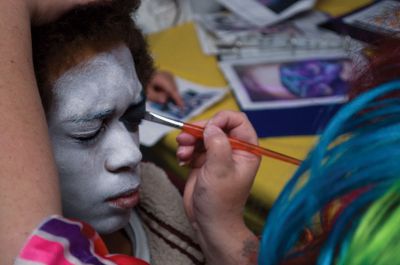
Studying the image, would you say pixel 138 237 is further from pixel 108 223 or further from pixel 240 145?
pixel 240 145

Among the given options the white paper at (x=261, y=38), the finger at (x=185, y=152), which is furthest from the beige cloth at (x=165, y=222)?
the white paper at (x=261, y=38)

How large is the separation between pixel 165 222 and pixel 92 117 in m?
0.26

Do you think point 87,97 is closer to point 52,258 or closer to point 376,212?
point 52,258

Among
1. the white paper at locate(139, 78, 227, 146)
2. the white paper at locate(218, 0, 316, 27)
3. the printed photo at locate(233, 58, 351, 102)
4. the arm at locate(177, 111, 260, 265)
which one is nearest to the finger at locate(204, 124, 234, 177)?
the arm at locate(177, 111, 260, 265)

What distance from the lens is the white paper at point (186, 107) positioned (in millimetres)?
1158

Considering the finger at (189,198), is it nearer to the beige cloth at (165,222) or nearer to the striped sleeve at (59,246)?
the beige cloth at (165,222)

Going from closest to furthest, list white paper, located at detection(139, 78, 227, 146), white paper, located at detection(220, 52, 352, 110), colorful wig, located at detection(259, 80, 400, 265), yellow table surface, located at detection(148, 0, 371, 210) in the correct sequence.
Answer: colorful wig, located at detection(259, 80, 400, 265) → yellow table surface, located at detection(148, 0, 371, 210) → white paper, located at detection(139, 78, 227, 146) → white paper, located at detection(220, 52, 352, 110)

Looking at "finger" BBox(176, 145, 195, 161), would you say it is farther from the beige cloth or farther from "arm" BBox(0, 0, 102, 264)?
"arm" BBox(0, 0, 102, 264)

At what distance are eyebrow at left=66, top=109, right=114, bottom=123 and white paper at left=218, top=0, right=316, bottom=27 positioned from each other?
0.96m

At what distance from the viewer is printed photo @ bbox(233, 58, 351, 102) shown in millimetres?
1292

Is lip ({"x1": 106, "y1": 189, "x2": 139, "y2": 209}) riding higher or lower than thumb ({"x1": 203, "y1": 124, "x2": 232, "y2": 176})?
lower

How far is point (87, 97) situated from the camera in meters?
0.67

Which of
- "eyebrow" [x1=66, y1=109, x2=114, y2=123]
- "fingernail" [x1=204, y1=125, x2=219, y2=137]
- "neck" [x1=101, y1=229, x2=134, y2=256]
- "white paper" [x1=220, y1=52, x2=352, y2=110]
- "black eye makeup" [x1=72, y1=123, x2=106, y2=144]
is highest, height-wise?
"eyebrow" [x1=66, y1=109, x2=114, y2=123]

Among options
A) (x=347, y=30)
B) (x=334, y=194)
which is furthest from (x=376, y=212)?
(x=347, y=30)
